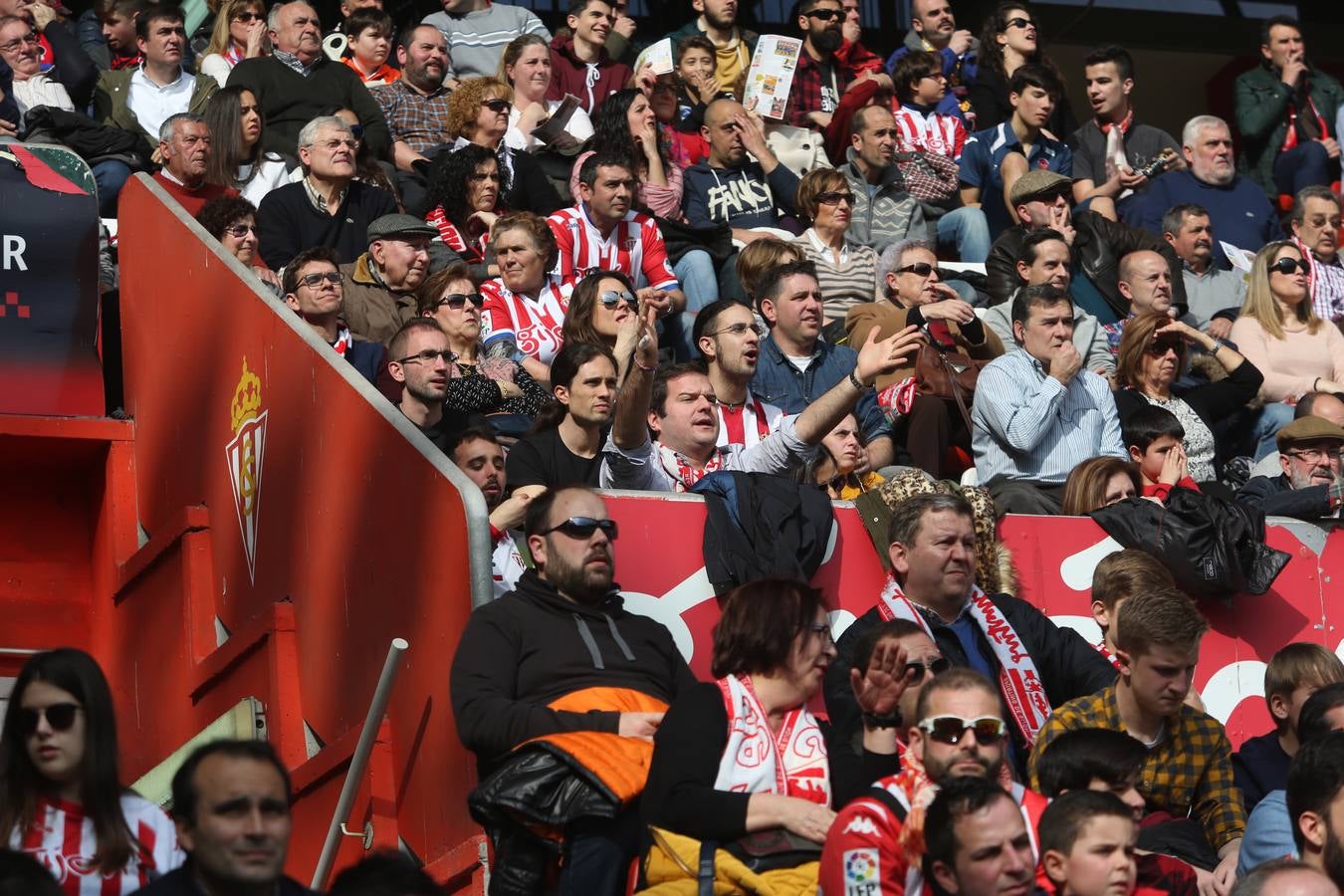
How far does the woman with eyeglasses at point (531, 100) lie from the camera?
13047 millimetres

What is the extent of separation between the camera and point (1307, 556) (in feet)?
30.5

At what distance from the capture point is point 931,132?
1455 centimetres

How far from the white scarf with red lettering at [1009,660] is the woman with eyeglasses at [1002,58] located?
25.6 feet

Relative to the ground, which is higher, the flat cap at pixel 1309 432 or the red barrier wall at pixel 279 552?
the red barrier wall at pixel 279 552

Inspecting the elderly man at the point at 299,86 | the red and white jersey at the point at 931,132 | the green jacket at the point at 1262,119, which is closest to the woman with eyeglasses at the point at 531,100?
the elderly man at the point at 299,86

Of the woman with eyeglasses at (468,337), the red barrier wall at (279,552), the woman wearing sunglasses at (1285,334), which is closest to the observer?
the red barrier wall at (279,552)

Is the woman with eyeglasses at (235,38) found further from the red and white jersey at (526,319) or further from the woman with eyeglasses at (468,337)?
the woman with eyeglasses at (468,337)

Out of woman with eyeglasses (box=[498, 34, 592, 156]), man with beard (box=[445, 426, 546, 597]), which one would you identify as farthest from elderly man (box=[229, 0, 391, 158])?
man with beard (box=[445, 426, 546, 597])

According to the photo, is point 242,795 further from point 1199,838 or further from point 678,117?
point 678,117

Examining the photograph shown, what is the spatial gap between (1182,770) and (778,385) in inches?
122

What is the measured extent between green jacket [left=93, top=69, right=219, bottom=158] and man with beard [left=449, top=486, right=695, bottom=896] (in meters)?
5.85

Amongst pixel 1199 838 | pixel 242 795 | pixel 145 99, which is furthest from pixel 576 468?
pixel 145 99

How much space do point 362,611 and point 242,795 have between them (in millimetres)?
2714

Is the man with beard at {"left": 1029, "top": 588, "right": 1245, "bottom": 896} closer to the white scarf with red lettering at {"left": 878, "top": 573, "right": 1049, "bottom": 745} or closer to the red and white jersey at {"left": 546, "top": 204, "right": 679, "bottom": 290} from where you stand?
the white scarf with red lettering at {"left": 878, "top": 573, "right": 1049, "bottom": 745}
